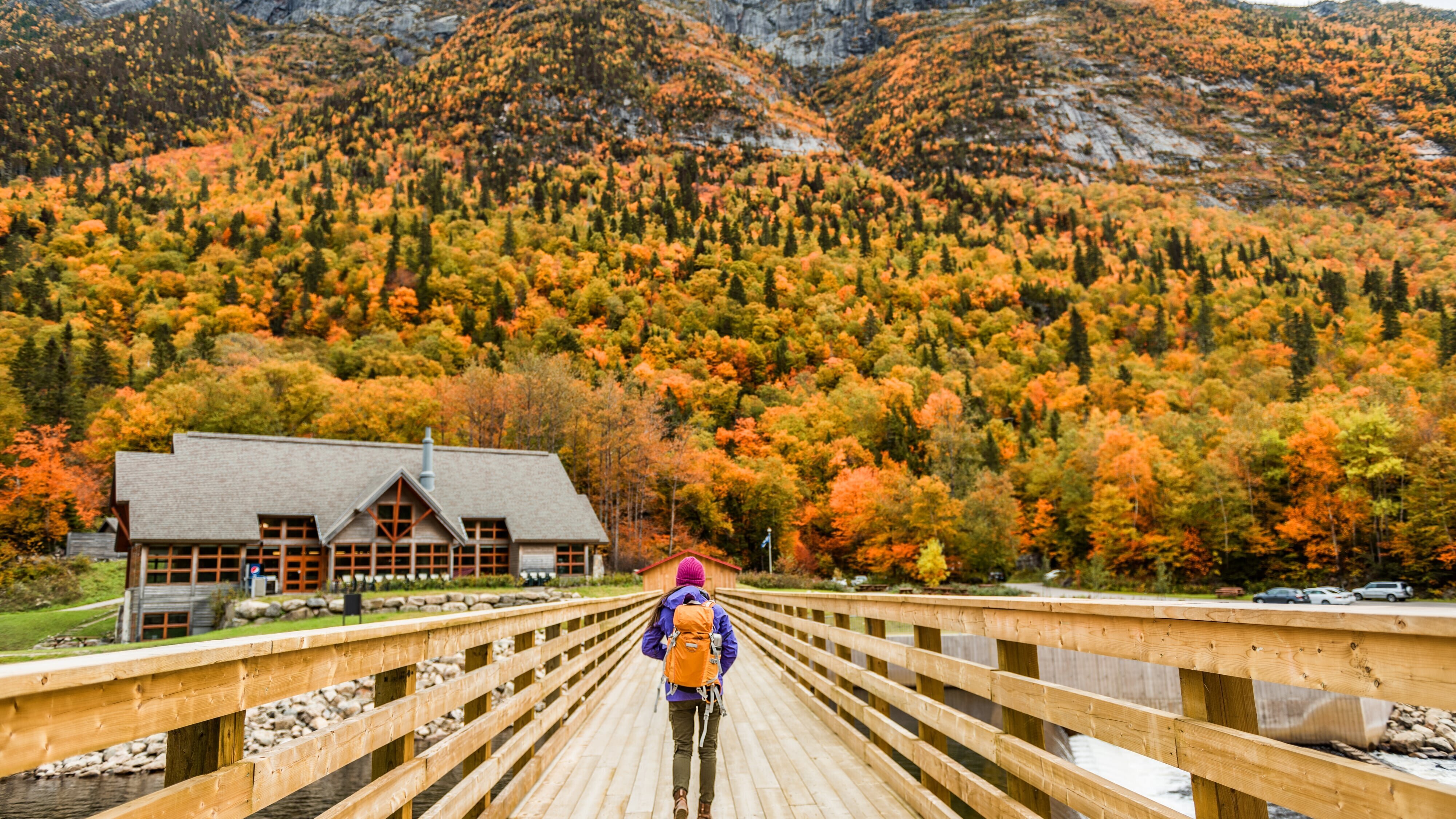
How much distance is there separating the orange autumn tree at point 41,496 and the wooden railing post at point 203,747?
60.6 metres

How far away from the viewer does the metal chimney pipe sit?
4006cm

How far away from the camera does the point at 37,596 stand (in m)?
37.7

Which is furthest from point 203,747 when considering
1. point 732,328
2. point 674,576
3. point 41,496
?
point 732,328

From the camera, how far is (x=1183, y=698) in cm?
241

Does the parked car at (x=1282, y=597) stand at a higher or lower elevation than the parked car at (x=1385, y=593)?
higher

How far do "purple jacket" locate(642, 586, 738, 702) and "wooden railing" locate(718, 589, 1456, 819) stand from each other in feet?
4.73

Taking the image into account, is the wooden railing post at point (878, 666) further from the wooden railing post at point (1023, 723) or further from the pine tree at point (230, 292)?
the pine tree at point (230, 292)

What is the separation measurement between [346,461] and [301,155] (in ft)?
424

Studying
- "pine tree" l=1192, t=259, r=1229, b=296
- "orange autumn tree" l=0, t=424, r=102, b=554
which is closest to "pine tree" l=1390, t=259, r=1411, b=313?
"pine tree" l=1192, t=259, r=1229, b=296

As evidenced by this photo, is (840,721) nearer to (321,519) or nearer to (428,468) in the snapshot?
(321,519)

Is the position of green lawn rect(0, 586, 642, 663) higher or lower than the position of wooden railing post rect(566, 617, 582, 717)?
lower

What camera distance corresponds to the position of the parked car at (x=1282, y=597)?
34.1 metres

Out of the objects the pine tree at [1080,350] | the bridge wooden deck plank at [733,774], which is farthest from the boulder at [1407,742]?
the pine tree at [1080,350]

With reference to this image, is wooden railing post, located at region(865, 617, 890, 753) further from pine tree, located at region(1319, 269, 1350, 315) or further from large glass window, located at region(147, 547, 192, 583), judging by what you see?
pine tree, located at region(1319, 269, 1350, 315)
